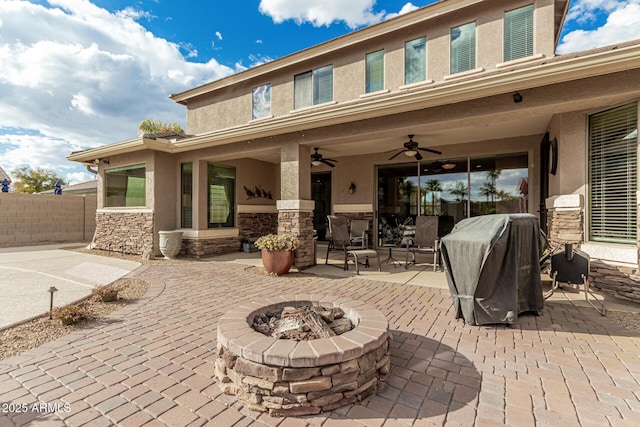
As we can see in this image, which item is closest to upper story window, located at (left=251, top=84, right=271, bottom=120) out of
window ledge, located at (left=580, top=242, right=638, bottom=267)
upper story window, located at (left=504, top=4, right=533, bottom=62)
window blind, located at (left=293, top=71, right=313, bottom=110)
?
window blind, located at (left=293, top=71, right=313, bottom=110)

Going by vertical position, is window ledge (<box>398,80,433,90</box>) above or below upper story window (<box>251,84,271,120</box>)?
below

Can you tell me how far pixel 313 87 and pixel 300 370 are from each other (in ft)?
26.9

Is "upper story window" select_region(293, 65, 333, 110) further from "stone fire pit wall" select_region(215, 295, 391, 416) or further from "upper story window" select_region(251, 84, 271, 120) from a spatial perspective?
"stone fire pit wall" select_region(215, 295, 391, 416)

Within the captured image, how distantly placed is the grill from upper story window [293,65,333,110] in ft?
21.4

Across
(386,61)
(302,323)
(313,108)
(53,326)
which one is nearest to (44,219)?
(53,326)

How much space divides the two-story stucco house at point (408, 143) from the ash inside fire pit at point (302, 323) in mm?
3454

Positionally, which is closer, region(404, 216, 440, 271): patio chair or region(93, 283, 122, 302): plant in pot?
region(93, 283, 122, 302): plant in pot

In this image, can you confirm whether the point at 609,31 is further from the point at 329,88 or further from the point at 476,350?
the point at 476,350

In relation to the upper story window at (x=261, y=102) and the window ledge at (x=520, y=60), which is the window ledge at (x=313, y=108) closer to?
the upper story window at (x=261, y=102)

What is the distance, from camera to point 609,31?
7953mm

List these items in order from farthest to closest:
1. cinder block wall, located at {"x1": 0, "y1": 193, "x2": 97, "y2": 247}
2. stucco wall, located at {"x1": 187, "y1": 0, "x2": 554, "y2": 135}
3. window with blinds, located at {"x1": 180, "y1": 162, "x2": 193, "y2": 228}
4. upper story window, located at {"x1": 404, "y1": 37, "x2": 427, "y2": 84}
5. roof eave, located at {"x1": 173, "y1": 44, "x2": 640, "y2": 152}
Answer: cinder block wall, located at {"x1": 0, "y1": 193, "x2": 97, "y2": 247} → window with blinds, located at {"x1": 180, "y1": 162, "x2": 193, "y2": 228} → upper story window, located at {"x1": 404, "y1": 37, "x2": 427, "y2": 84} → stucco wall, located at {"x1": 187, "y1": 0, "x2": 554, "y2": 135} → roof eave, located at {"x1": 173, "y1": 44, "x2": 640, "y2": 152}

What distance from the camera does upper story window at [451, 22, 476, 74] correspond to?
6.56 metres

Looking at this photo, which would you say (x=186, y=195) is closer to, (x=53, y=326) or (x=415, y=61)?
(x=53, y=326)

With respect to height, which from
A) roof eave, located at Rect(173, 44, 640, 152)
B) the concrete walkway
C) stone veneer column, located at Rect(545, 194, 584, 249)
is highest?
roof eave, located at Rect(173, 44, 640, 152)
